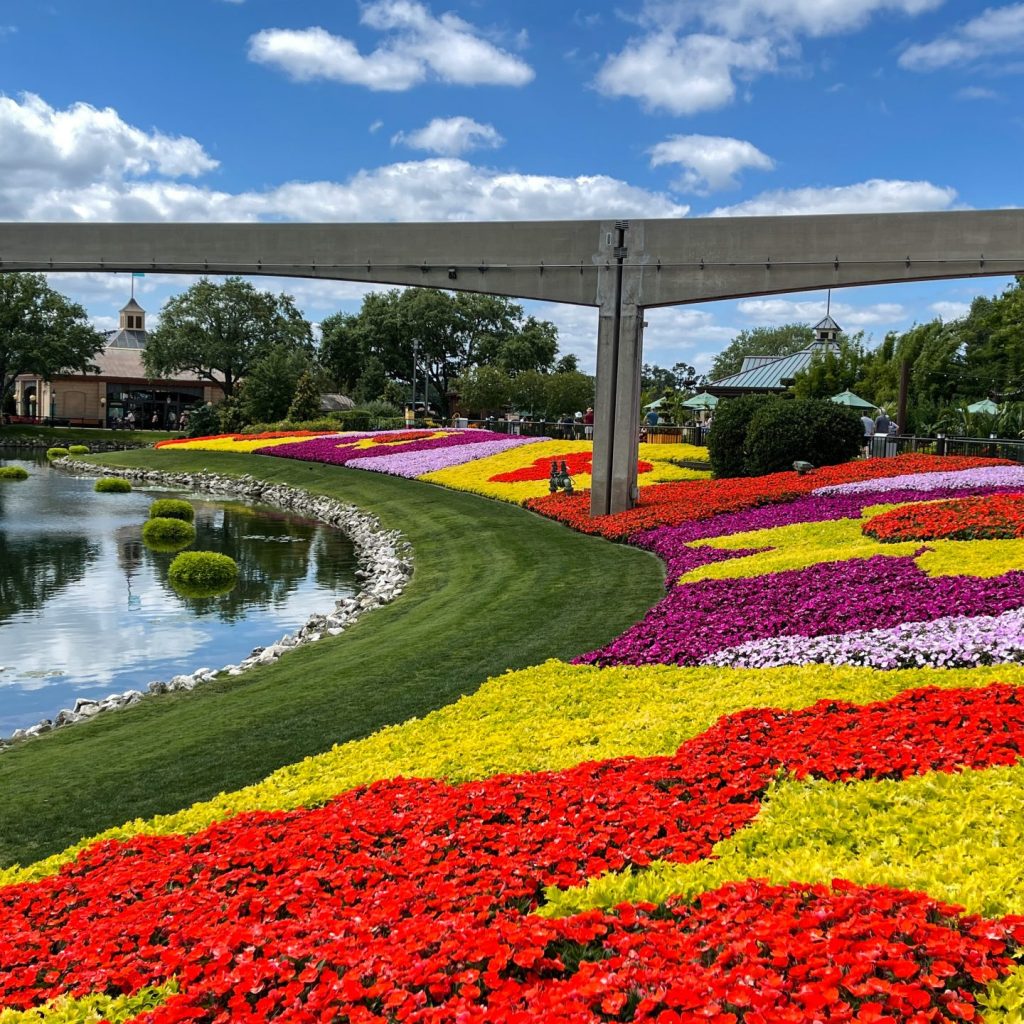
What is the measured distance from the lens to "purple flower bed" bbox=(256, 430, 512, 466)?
3888cm

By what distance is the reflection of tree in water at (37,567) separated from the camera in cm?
1733

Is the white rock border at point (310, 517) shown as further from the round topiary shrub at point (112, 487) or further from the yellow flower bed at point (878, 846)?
the yellow flower bed at point (878, 846)

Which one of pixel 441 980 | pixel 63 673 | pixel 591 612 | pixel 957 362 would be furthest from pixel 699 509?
pixel 957 362

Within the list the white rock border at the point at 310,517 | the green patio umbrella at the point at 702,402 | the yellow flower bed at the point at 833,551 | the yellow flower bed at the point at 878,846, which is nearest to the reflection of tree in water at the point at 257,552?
the white rock border at the point at 310,517

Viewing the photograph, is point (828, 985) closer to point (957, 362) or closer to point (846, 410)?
point (846, 410)

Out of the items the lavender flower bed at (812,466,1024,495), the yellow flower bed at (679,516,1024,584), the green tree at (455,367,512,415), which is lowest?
the yellow flower bed at (679,516,1024,584)

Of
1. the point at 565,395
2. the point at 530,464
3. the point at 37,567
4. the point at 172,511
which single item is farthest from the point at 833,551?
the point at 565,395

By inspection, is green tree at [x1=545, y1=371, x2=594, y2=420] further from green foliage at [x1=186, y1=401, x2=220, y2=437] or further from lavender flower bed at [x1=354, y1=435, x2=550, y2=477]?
lavender flower bed at [x1=354, y1=435, x2=550, y2=477]

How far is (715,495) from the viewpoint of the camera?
66.1 feet

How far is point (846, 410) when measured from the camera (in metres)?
24.3

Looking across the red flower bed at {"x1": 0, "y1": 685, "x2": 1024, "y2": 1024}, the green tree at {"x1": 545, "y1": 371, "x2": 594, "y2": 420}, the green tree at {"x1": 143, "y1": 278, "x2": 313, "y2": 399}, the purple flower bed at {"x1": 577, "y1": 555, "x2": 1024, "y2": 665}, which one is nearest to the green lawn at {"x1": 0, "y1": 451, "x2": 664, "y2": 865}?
the purple flower bed at {"x1": 577, "y1": 555, "x2": 1024, "y2": 665}

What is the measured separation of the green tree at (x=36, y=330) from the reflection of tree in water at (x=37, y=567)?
47.2 m

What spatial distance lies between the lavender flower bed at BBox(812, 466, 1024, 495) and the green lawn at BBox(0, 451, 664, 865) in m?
5.04

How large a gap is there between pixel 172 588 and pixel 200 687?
7.51 m
